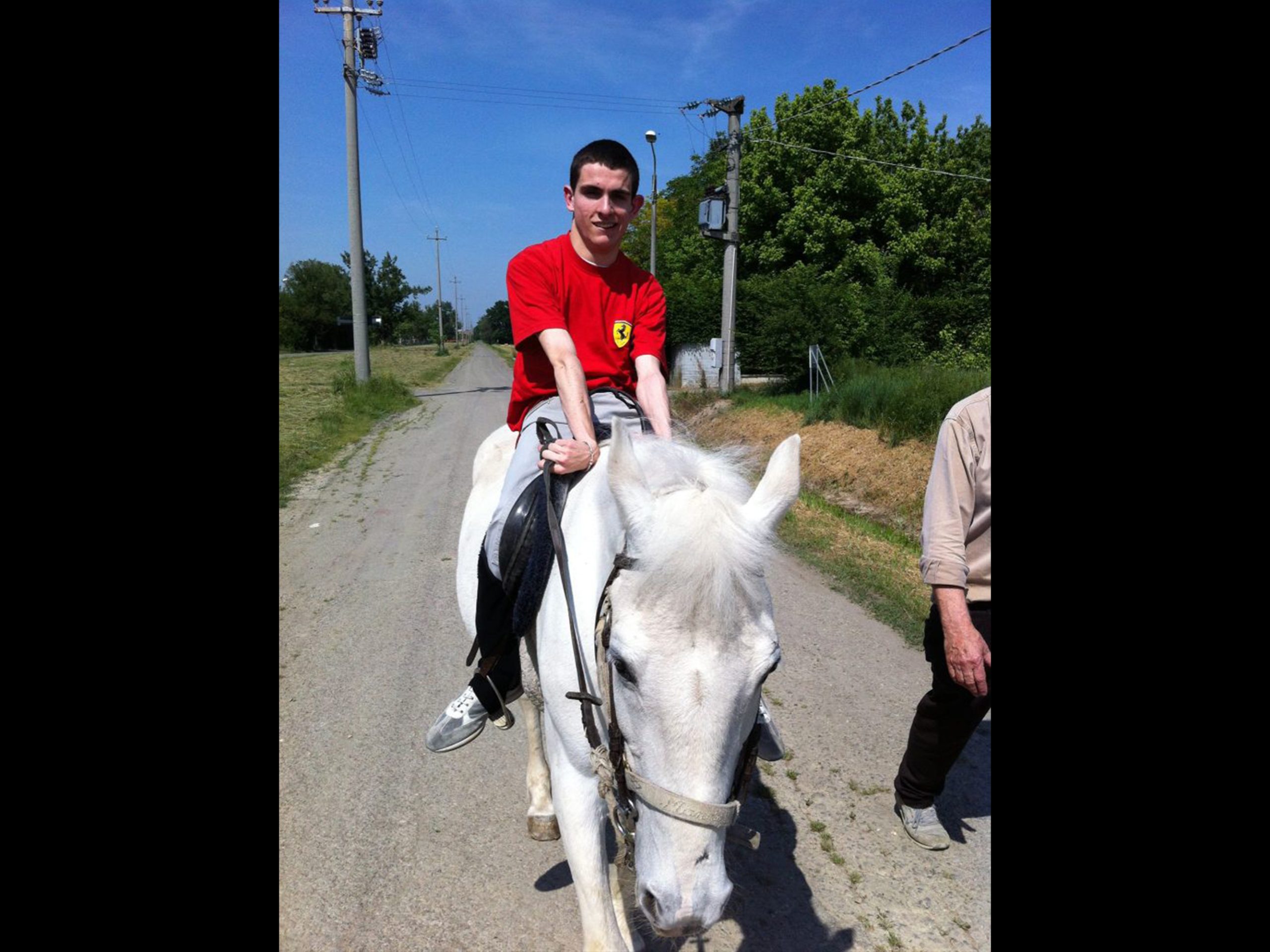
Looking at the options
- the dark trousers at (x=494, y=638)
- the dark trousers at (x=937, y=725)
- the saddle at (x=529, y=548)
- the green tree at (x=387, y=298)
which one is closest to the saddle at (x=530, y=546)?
the saddle at (x=529, y=548)

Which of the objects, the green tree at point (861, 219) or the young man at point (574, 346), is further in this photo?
the green tree at point (861, 219)

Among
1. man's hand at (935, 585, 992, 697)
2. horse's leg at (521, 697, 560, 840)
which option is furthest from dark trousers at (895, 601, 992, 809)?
horse's leg at (521, 697, 560, 840)

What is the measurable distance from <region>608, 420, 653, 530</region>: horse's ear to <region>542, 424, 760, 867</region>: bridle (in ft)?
0.35

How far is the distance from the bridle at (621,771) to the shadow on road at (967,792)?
1952 mm

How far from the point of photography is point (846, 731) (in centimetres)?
393

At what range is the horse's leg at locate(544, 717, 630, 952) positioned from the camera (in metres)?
2.06

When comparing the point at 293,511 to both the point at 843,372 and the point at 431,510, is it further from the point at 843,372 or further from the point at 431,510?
the point at 843,372

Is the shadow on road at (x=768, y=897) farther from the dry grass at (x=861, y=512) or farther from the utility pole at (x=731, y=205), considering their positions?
the utility pole at (x=731, y=205)

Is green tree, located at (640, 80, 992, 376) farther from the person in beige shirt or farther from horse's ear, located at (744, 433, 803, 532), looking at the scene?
horse's ear, located at (744, 433, 803, 532)

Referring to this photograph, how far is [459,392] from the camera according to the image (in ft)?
83.0

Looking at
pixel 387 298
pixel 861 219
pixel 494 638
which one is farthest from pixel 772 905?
pixel 387 298

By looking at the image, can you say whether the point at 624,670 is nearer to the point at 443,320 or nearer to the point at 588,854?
the point at 588,854

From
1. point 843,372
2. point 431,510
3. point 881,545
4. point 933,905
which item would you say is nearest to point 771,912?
point 933,905

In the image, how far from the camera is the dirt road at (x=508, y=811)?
2576mm
